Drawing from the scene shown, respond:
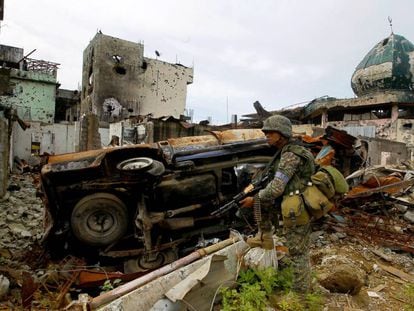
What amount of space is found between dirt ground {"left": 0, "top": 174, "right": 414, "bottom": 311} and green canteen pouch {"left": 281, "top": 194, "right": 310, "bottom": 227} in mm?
887

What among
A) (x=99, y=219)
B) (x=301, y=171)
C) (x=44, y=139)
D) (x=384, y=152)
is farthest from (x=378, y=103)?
(x=99, y=219)

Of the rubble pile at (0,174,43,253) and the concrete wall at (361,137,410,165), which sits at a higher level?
the concrete wall at (361,137,410,165)

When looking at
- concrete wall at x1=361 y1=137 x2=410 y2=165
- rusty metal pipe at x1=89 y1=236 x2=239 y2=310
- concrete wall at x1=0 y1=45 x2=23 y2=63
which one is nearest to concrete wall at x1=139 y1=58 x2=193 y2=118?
concrete wall at x1=0 y1=45 x2=23 y2=63

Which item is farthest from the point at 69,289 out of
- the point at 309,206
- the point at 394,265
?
the point at 394,265

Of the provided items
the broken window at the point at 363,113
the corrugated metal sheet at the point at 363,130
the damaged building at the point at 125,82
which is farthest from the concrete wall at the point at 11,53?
the corrugated metal sheet at the point at 363,130

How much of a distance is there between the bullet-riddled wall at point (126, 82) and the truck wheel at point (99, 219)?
26.3 meters

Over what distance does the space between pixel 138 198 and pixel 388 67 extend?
76.4 feet

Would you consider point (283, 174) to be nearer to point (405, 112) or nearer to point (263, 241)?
point (263, 241)

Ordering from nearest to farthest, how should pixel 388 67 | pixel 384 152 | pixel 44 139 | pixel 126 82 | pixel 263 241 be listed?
pixel 263 241 < pixel 384 152 < pixel 44 139 < pixel 388 67 < pixel 126 82

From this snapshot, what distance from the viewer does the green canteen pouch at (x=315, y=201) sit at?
3189 mm

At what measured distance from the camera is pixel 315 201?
126 inches

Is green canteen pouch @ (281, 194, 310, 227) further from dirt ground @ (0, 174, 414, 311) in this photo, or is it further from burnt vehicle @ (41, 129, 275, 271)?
burnt vehicle @ (41, 129, 275, 271)

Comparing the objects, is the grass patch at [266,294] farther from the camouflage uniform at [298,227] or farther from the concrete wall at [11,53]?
the concrete wall at [11,53]

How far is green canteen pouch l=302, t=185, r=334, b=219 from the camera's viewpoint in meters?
3.19
